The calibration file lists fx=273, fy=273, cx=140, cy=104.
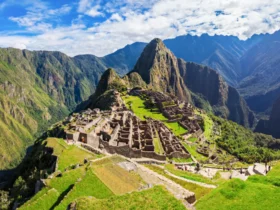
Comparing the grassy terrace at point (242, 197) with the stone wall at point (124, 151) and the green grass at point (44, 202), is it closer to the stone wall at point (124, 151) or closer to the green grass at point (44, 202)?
the green grass at point (44, 202)

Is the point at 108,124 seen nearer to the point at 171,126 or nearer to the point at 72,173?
the point at 171,126

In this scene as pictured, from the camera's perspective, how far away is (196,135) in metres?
98.5

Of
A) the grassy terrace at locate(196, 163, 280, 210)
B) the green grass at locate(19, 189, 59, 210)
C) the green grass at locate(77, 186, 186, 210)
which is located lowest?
the green grass at locate(19, 189, 59, 210)

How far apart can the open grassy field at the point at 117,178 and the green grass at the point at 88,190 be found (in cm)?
49

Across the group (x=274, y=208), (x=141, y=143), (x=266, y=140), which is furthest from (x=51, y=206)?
(x=266, y=140)

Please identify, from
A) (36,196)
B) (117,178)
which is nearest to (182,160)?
(117,178)

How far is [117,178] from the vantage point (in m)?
25.5

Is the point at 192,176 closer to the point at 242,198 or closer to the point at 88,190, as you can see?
the point at 88,190

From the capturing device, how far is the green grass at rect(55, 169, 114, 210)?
22.4 metres

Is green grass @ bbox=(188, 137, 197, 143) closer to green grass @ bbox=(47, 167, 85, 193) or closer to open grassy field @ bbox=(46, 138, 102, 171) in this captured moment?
open grassy field @ bbox=(46, 138, 102, 171)

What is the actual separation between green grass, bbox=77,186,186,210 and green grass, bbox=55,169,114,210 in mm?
6627

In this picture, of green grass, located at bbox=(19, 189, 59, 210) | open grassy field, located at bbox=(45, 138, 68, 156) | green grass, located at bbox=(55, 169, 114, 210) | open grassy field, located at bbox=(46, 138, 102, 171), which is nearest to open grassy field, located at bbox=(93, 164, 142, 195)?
green grass, located at bbox=(55, 169, 114, 210)

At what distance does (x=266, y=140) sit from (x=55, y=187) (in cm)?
17180

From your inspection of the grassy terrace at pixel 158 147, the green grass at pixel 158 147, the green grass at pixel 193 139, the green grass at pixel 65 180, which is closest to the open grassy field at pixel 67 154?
the green grass at pixel 65 180
